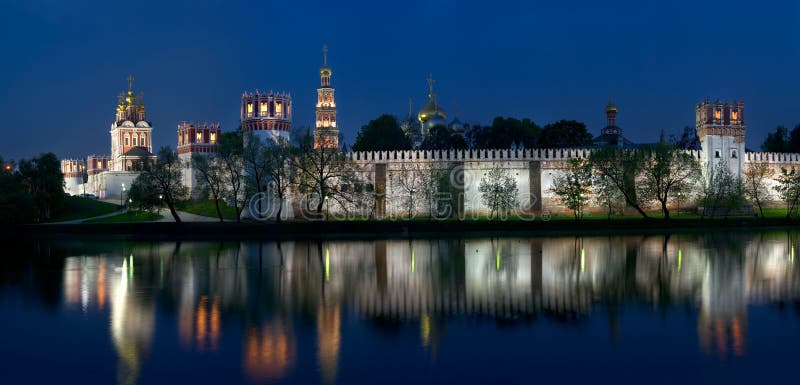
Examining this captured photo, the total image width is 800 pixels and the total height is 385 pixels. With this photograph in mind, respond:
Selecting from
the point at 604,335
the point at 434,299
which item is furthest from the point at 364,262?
the point at 604,335

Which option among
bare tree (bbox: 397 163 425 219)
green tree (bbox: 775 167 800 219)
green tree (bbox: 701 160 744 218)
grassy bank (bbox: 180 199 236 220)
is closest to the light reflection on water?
green tree (bbox: 701 160 744 218)

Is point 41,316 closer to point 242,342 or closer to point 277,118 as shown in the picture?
point 242,342

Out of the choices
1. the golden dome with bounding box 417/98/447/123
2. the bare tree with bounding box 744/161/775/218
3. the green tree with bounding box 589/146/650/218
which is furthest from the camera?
the golden dome with bounding box 417/98/447/123

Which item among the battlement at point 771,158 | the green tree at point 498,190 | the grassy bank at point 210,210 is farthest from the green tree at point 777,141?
the grassy bank at point 210,210

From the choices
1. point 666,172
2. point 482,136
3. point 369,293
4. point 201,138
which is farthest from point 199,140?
point 369,293

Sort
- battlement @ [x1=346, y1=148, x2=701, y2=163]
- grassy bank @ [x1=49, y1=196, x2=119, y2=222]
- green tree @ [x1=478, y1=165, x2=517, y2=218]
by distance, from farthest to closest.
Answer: grassy bank @ [x1=49, y1=196, x2=119, y2=222] → battlement @ [x1=346, y1=148, x2=701, y2=163] → green tree @ [x1=478, y1=165, x2=517, y2=218]

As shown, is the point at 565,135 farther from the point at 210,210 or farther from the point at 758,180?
the point at 210,210

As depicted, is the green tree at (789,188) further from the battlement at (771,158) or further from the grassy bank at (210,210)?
the grassy bank at (210,210)

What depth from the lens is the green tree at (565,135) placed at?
56.6m

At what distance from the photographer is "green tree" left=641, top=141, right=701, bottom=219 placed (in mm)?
38500

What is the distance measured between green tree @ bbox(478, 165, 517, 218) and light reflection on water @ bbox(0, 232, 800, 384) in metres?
13.5

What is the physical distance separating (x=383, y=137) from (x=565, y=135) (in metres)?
14.6

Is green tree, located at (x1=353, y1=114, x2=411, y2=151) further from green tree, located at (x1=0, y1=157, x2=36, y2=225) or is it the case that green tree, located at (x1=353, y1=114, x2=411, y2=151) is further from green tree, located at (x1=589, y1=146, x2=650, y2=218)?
green tree, located at (x1=0, y1=157, x2=36, y2=225)

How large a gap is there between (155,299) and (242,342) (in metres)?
4.83
